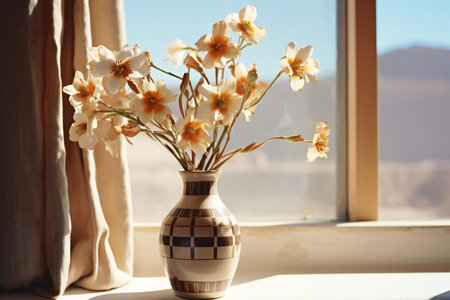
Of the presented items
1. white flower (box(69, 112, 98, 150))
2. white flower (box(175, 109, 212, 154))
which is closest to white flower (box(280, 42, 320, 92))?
white flower (box(175, 109, 212, 154))

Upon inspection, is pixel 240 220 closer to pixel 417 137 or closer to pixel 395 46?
pixel 417 137

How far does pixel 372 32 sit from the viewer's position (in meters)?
1.50

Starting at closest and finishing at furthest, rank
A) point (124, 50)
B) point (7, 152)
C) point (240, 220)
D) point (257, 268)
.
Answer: point (124, 50) → point (7, 152) → point (257, 268) → point (240, 220)

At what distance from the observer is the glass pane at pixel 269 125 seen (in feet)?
5.11

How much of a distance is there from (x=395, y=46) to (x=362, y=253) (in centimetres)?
66

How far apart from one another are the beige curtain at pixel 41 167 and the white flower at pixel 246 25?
0.38 meters

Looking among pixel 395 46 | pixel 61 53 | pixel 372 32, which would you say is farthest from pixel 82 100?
pixel 395 46

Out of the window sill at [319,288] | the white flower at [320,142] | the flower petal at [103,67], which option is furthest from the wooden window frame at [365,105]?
the flower petal at [103,67]

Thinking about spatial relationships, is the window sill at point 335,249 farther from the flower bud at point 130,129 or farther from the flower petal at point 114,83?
→ the flower petal at point 114,83

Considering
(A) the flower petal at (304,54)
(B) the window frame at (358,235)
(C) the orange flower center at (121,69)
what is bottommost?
(B) the window frame at (358,235)

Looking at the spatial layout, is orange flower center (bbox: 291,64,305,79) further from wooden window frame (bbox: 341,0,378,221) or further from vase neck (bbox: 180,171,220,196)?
wooden window frame (bbox: 341,0,378,221)

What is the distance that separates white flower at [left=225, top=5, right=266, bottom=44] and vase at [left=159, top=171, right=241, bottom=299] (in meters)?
0.30

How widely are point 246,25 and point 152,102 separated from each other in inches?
10.1

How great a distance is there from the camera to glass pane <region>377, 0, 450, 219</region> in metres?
1.63
